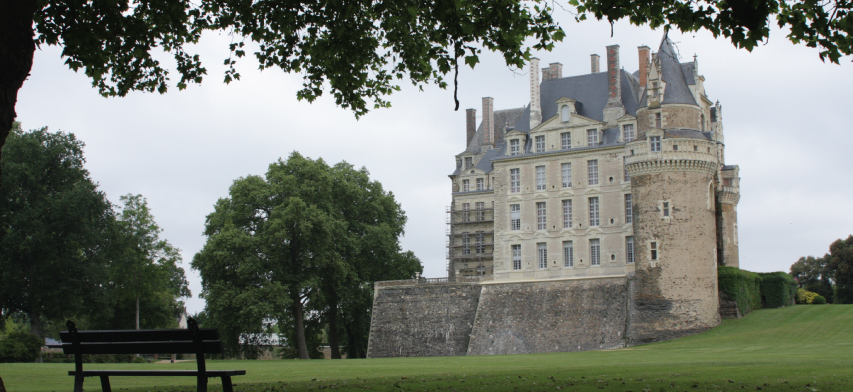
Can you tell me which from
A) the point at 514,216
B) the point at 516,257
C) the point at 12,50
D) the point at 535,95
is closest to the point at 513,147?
the point at 535,95

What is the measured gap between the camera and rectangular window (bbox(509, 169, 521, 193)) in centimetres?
4866

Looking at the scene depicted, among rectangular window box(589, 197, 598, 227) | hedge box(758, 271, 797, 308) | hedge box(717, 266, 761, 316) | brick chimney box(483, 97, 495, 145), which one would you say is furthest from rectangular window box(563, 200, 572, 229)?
brick chimney box(483, 97, 495, 145)

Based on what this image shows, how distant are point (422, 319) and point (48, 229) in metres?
17.8

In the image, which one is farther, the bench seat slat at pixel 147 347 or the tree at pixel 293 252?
the tree at pixel 293 252

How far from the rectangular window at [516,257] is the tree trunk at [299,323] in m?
11.3

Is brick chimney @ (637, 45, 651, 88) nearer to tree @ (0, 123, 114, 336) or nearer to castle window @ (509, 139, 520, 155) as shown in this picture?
castle window @ (509, 139, 520, 155)

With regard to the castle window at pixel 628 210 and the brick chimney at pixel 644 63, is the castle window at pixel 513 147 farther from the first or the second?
the brick chimney at pixel 644 63

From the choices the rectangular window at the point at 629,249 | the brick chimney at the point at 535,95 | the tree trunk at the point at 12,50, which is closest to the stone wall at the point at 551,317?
the rectangular window at the point at 629,249

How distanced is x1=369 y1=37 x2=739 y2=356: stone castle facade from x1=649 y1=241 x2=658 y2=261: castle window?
0.09 metres

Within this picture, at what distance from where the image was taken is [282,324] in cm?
4662

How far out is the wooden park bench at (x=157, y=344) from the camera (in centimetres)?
895

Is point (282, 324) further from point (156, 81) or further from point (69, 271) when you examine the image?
point (156, 81)

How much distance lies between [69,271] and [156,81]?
92.7 ft

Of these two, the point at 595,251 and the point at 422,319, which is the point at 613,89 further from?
the point at 422,319
